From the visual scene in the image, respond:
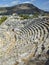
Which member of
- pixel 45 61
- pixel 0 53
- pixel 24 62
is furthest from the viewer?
pixel 0 53

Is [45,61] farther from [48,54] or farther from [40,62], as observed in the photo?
[48,54]

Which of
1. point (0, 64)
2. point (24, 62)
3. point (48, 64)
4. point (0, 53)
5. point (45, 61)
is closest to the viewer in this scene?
point (48, 64)

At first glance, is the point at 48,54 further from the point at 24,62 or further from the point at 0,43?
the point at 0,43

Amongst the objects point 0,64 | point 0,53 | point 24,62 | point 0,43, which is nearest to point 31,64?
point 24,62

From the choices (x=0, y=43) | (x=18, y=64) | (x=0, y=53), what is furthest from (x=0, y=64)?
(x=0, y=43)

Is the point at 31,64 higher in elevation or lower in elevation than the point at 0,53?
higher

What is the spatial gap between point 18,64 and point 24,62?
1.53 ft

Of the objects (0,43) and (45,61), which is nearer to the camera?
(45,61)

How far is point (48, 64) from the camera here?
1550 centimetres

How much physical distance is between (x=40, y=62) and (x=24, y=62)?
1589 millimetres

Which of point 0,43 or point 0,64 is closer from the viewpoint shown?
point 0,64

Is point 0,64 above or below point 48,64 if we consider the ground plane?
below

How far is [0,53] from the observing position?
3350 cm

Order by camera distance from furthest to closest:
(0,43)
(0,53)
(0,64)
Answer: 1. (0,43)
2. (0,53)
3. (0,64)
